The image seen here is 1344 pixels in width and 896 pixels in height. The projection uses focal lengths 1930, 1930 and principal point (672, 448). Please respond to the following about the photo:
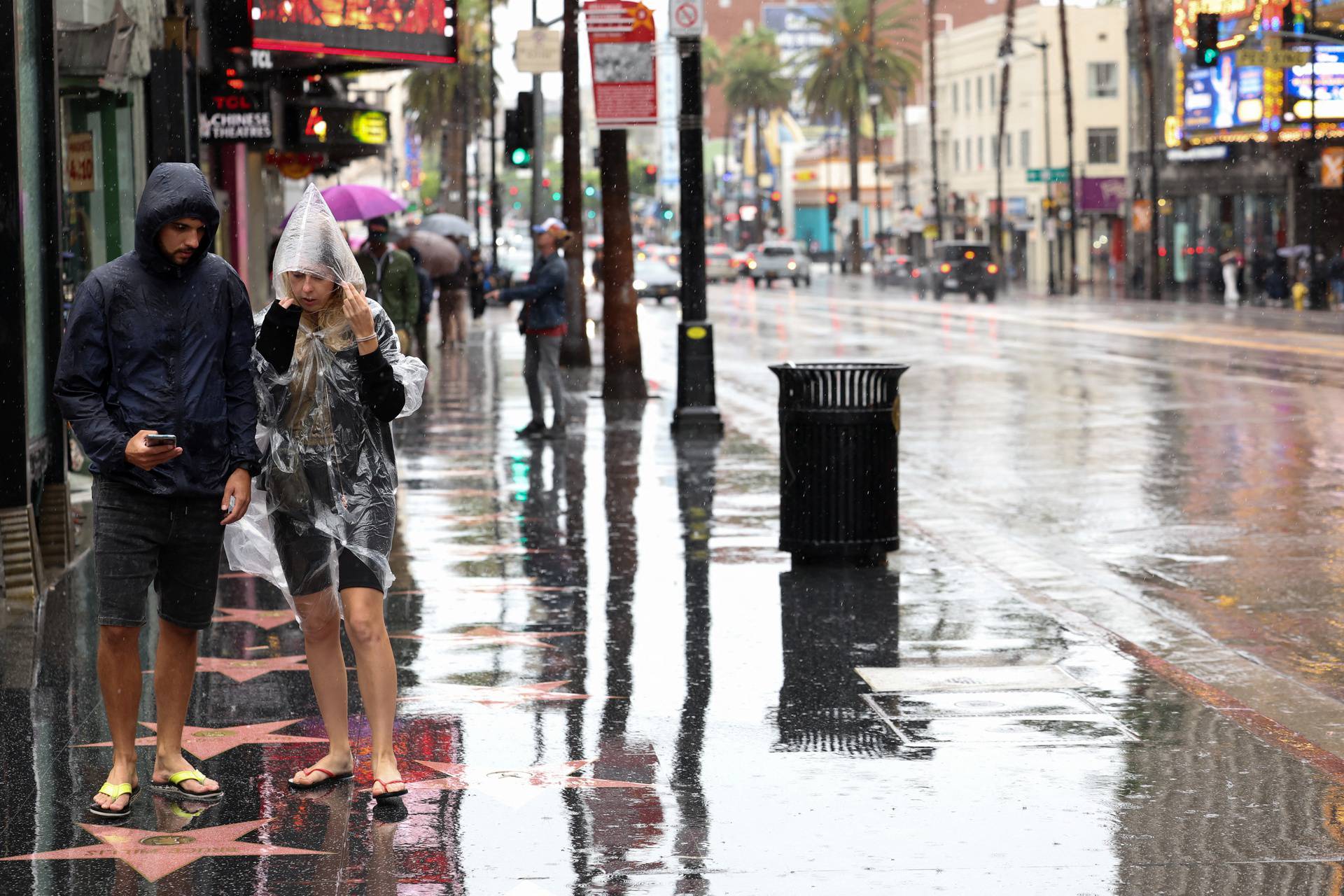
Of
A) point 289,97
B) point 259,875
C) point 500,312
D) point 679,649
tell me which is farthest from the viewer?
point 500,312

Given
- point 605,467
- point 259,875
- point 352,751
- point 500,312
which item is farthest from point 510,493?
point 500,312

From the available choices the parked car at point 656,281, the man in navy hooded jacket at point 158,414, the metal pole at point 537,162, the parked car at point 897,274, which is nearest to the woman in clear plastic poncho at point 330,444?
the man in navy hooded jacket at point 158,414

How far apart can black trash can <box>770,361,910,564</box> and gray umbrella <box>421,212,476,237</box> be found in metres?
25.1

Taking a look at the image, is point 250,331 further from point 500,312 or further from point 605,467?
point 500,312

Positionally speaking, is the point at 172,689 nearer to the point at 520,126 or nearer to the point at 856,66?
the point at 520,126

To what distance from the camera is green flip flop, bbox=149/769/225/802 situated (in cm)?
594

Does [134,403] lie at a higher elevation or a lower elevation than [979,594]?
higher

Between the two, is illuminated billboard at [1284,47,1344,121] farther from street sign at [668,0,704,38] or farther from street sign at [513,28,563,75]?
street sign at [668,0,704,38]

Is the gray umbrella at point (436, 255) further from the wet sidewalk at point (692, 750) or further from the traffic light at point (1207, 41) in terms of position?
the wet sidewalk at point (692, 750)

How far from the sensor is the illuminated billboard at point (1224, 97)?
182ft

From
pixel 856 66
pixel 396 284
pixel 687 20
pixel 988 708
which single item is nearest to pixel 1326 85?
pixel 396 284

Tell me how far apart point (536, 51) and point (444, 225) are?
6.62 metres

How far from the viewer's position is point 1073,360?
1117 inches

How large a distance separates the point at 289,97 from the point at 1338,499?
18009 millimetres
